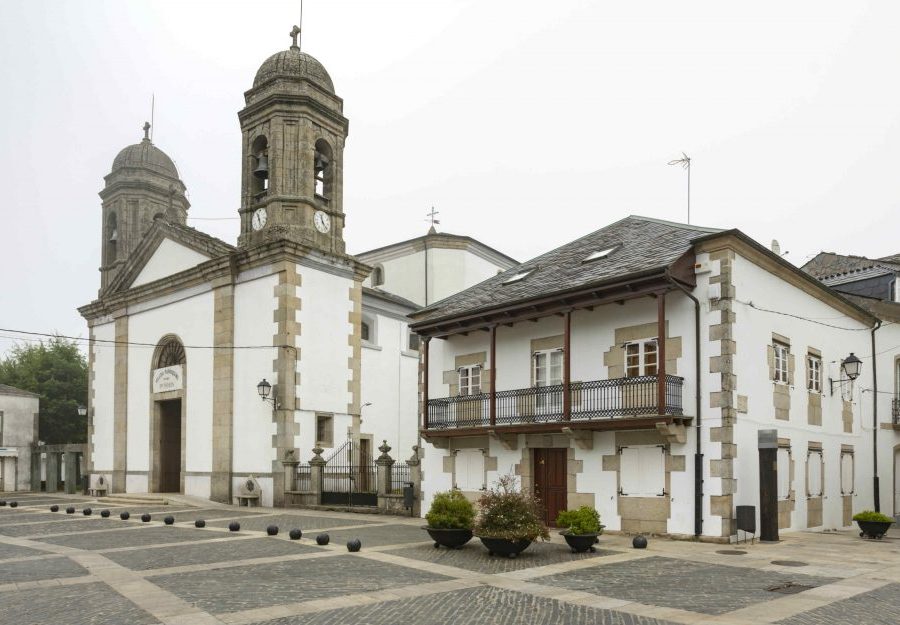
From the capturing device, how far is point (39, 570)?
40.9 ft

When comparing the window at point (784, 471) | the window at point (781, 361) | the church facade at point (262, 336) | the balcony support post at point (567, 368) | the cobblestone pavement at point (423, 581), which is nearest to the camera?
the cobblestone pavement at point (423, 581)

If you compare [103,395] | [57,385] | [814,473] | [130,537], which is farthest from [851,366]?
[57,385]

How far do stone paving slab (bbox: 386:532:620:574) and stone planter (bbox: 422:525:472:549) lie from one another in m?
0.14

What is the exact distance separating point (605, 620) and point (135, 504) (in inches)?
881

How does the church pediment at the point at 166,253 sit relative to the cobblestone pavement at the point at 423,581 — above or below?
above

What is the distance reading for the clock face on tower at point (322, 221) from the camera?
1089 inches

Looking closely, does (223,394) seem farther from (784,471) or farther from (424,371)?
(784,471)

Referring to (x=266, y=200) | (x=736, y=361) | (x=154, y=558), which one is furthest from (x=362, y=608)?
(x=266, y=200)

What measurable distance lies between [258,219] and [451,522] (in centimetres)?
1622

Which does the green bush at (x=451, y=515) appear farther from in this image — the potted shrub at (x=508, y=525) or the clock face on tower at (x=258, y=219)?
the clock face on tower at (x=258, y=219)

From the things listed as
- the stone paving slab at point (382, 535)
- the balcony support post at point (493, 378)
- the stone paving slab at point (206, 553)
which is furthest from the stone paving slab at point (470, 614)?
the balcony support post at point (493, 378)

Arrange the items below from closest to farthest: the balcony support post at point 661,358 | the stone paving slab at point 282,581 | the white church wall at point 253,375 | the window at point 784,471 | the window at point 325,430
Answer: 1. the stone paving slab at point 282,581
2. the balcony support post at point 661,358
3. the window at point 784,471
4. the white church wall at point 253,375
5. the window at point 325,430

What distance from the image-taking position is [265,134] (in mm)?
27766

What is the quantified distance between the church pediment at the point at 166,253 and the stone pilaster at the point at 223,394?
1962 millimetres
